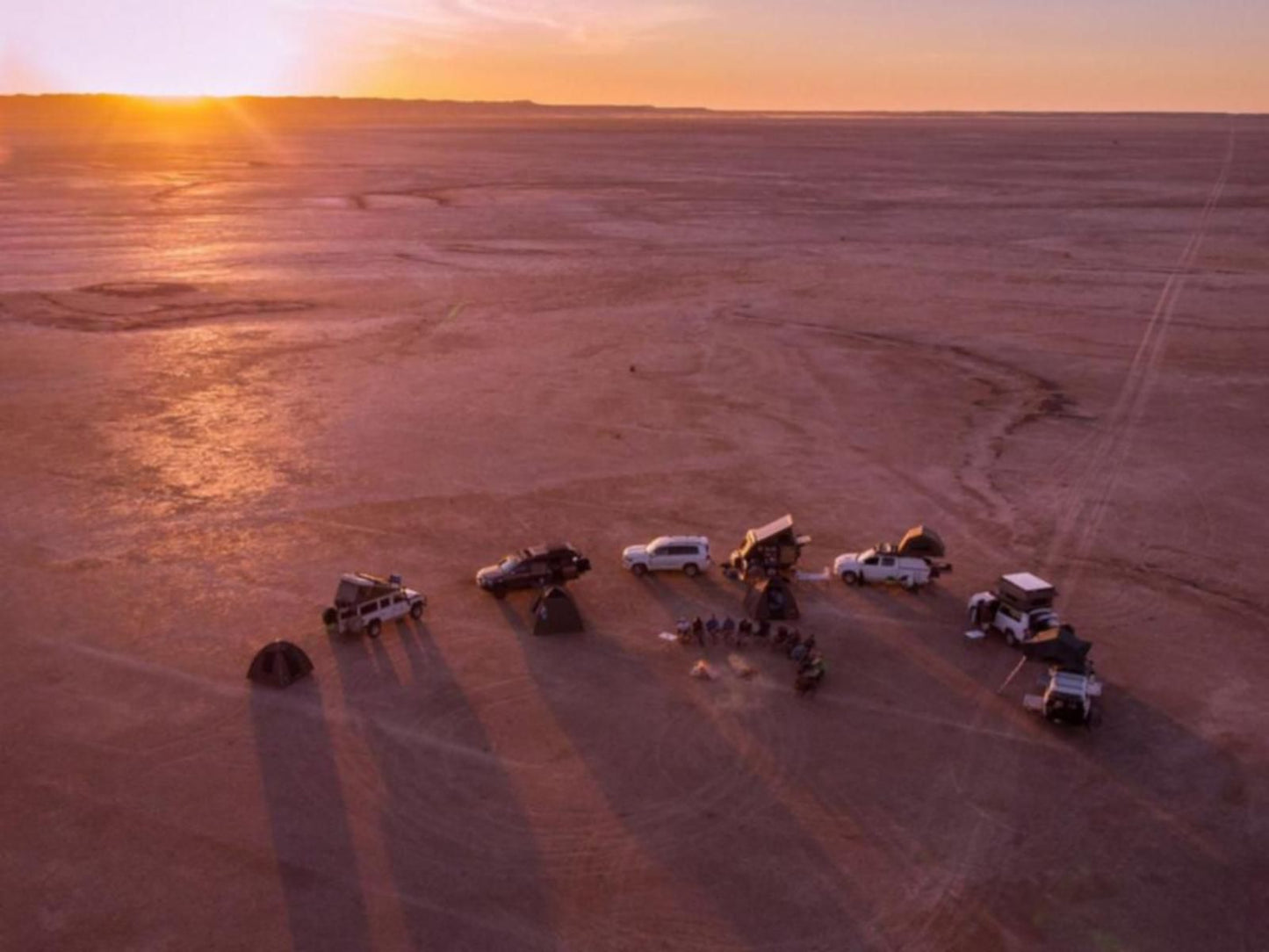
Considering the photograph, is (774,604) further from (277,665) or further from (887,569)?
(277,665)

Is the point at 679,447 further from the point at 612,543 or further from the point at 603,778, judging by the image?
the point at 603,778

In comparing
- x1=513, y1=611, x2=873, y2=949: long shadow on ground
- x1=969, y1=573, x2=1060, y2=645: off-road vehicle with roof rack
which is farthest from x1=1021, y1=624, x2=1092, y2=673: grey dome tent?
x1=513, y1=611, x2=873, y2=949: long shadow on ground

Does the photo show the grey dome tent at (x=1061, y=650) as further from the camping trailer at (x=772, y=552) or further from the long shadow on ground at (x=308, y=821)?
the long shadow on ground at (x=308, y=821)

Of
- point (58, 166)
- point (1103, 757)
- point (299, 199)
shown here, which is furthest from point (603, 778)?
point (58, 166)

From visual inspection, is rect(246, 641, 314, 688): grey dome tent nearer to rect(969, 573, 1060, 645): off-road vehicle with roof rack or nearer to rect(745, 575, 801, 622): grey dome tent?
rect(745, 575, 801, 622): grey dome tent

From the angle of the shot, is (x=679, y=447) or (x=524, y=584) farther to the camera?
(x=679, y=447)

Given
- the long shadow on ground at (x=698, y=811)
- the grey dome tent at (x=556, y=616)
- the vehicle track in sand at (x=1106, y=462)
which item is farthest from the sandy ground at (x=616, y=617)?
the grey dome tent at (x=556, y=616)

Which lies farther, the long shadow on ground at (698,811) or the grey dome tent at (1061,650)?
the grey dome tent at (1061,650)

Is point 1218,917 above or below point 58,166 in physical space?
above
